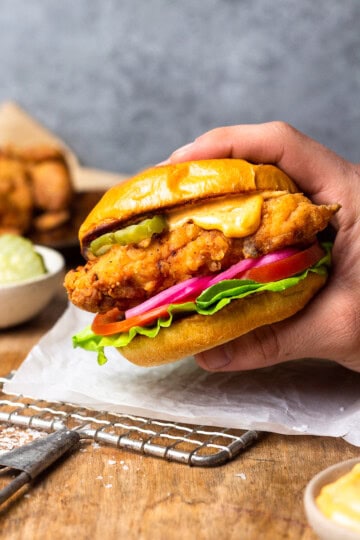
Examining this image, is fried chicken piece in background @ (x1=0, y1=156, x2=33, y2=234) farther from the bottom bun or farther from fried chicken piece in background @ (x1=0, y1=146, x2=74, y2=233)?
the bottom bun

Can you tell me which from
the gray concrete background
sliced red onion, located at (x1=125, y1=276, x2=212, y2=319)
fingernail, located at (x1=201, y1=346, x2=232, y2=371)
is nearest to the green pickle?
sliced red onion, located at (x1=125, y1=276, x2=212, y2=319)

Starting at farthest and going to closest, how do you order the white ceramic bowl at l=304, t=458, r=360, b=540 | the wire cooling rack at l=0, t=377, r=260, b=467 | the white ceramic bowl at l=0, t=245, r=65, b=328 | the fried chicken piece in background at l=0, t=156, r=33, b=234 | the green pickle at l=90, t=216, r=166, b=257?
the fried chicken piece in background at l=0, t=156, r=33, b=234
the white ceramic bowl at l=0, t=245, r=65, b=328
the green pickle at l=90, t=216, r=166, b=257
the wire cooling rack at l=0, t=377, r=260, b=467
the white ceramic bowl at l=304, t=458, r=360, b=540

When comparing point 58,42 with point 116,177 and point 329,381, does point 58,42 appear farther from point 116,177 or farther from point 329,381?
point 329,381

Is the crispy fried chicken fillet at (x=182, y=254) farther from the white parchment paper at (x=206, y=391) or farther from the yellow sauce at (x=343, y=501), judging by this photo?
the yellow sauce at (x=343, y=501)

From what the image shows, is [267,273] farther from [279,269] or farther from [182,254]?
[182,254]

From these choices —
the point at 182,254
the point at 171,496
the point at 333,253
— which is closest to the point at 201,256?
the point at 182,254

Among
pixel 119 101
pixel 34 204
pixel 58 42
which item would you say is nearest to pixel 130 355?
pixel 34 204
